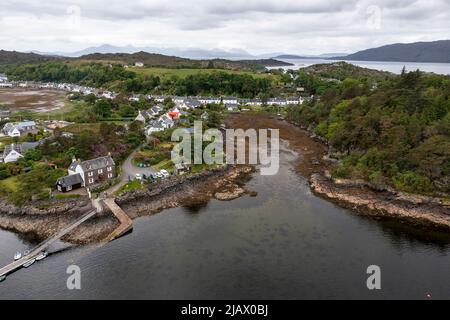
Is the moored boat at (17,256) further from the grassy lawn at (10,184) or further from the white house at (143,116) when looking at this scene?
the white house at (143,116)

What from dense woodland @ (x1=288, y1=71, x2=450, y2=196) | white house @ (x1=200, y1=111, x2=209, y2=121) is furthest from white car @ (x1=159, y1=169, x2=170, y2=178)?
white house @ (x1=200, y1=111, x2=209, y2=121)

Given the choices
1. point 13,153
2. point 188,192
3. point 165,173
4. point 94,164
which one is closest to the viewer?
point 94,164

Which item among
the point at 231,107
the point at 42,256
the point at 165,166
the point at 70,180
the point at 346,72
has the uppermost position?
the point at 346,72

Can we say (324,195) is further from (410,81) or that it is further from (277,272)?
(410,81)

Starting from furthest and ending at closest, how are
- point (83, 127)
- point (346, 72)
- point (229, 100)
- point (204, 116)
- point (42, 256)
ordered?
point (346, 72), point (229, 100), point (204, 116), point (83, 127), point (42, 256)

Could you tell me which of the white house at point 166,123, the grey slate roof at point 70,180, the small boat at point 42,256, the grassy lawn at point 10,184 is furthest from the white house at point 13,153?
the white house at point 166,123

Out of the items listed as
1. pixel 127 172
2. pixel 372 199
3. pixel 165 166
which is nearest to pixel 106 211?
pixel 127 172

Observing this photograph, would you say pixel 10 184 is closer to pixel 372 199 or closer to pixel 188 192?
pixel 188 192
